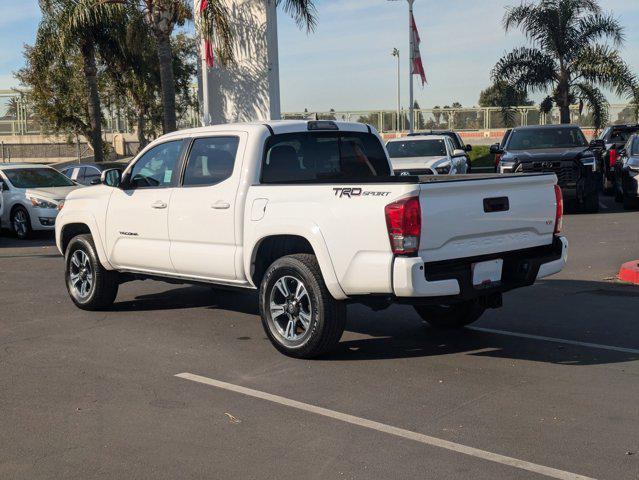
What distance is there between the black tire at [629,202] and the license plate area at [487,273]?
13533mm

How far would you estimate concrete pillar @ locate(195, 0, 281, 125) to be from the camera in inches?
950

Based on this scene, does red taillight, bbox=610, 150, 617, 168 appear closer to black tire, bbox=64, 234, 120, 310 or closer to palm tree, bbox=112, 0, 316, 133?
palm tree, bbox=112, 0, 316, 133

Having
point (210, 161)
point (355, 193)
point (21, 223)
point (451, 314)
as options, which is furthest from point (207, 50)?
point (355, 193)

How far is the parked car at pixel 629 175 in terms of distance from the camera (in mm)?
18703

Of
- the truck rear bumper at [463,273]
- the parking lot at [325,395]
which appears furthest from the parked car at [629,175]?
the truck rear bumper at [463,273]

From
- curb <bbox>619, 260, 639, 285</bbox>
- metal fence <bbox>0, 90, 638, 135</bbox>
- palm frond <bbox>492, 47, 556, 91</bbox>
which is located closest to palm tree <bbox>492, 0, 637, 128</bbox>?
palm frond <bbox>492, 47, 556, 91</bbox>

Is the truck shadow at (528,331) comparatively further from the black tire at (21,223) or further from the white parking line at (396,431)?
the black tire at (21,223)

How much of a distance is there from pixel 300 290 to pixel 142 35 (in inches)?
930

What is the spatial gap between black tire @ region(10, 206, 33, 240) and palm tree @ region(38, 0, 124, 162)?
9.68 meters

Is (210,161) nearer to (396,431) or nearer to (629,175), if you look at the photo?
(396,431)

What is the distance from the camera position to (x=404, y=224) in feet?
20.2

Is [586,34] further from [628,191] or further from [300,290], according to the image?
[300,290]

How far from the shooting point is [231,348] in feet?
24.8

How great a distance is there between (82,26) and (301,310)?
22.8 meters
